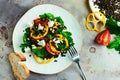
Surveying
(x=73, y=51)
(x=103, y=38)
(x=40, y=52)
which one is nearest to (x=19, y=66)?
Answer: (x=40, y=52)

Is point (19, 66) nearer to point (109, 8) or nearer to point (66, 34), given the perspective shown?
point (66, 34)

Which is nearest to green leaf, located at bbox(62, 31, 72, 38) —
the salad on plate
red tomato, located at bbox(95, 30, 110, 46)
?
the salad on plate

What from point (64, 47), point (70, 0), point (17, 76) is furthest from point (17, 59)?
point (70, 0)

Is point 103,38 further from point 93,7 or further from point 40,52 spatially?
point 40,52

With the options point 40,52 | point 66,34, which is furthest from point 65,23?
point 40,52

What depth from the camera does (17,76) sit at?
6.40 ft

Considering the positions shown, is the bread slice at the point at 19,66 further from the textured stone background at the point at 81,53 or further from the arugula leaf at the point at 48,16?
the arugula leaf at the point at 48,16

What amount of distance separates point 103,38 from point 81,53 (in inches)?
4.4

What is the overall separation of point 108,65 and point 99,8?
230mm

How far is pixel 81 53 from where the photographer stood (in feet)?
6.54

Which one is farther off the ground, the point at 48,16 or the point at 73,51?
the point at 48,16

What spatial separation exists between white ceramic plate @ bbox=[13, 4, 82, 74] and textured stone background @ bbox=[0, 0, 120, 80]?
4 centimetres

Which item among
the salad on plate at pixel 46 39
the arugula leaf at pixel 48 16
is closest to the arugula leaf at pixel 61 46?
the salad on plate at pixel 46 39

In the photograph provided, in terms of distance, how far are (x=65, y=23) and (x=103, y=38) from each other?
160 millimetres
